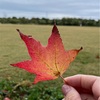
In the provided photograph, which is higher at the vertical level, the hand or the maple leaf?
the maple leaf

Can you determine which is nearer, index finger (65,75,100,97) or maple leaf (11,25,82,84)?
maple leaf (11,25,82,84)

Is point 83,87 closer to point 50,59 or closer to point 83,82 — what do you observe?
point 83,82

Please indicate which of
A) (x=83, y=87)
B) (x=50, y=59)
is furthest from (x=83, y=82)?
(x=50, y=59)

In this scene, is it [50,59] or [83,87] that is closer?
[50,59]

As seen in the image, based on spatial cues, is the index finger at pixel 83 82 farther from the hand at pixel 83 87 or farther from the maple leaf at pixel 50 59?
the maple leaf at pixel 50 59

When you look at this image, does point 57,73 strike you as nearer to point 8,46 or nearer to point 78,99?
point 78,99

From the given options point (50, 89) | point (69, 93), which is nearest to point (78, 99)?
point (69, 93)

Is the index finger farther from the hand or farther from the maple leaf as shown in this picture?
the maple leaf

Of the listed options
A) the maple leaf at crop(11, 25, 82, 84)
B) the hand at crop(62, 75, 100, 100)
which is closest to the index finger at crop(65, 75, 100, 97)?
the hand at crop(62, 75, 100, 100)
